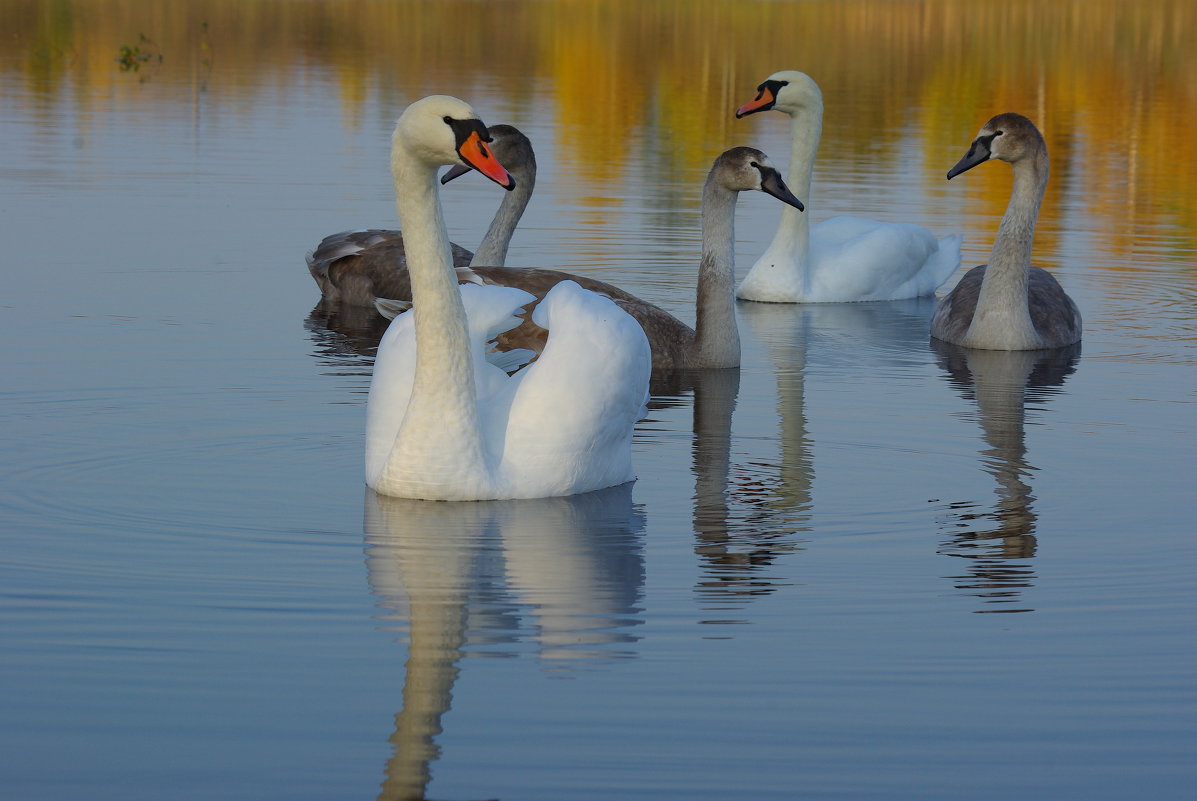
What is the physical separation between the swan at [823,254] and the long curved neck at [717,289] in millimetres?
2739

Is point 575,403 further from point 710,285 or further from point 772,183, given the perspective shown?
point 772,183

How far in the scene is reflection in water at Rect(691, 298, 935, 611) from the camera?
7.17 metres

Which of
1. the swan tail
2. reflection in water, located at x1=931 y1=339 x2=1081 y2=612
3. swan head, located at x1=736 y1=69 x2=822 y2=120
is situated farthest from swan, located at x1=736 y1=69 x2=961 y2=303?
the swan tail

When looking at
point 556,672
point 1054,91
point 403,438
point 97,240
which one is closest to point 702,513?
point 403,438

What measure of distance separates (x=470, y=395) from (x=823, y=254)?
7.93 m

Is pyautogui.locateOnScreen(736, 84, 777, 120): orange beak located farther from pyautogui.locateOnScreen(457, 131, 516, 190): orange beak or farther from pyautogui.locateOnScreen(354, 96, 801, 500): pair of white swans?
pyautogui.locateOnScreen(457, 131, 516, 190): orange beak

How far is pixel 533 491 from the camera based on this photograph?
7.82 meters

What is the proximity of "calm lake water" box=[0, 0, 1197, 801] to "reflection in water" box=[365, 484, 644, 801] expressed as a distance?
0.06 ft

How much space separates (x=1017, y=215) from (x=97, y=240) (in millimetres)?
7173

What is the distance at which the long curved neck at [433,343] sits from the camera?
769 centimetres

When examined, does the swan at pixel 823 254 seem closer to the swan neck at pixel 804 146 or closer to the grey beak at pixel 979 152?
the swan neck at pixel 804 146

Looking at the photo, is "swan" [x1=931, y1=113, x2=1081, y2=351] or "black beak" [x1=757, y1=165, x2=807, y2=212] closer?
"black beak" [x1=757, y1=165, x2=807, y2=212]

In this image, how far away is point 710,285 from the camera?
38.8 ft

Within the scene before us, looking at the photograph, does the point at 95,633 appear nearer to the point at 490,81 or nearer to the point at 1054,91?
the point at 490,81
